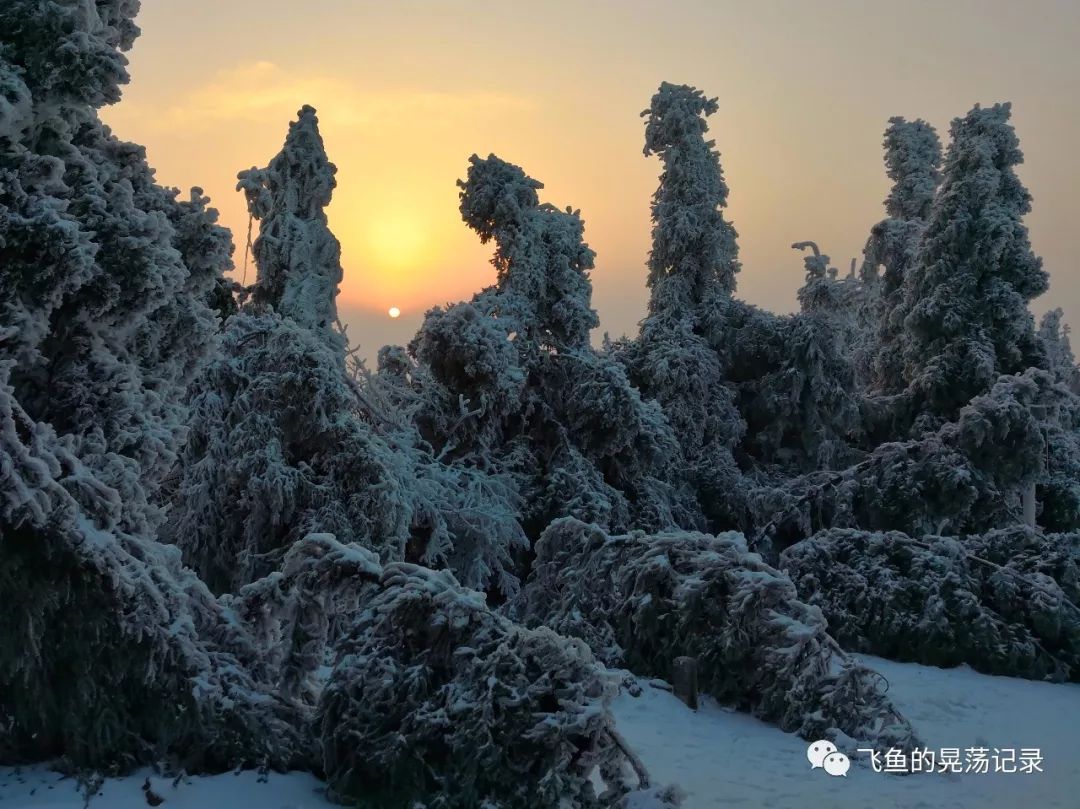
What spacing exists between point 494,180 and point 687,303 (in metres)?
5.59

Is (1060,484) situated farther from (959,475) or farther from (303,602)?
(303,602)

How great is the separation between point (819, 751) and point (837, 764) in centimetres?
24

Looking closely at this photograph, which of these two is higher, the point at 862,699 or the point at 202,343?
the point at 202,343

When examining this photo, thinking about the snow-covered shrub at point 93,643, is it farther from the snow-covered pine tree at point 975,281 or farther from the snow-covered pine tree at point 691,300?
the snow-covered pine tree at point 975,281

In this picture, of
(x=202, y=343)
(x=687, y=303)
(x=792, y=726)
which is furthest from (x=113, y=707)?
(x=687, y=303)

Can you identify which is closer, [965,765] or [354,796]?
[354,796]

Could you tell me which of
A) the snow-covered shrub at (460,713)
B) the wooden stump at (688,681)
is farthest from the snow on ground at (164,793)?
the wooden stump at (688,681)

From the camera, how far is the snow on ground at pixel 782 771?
553 cm

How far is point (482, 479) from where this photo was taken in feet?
45.4

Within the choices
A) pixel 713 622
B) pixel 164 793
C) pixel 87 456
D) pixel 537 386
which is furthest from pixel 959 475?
pixel 87 456

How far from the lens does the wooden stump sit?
9258 millimetres

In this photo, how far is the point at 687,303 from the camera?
20.1 m

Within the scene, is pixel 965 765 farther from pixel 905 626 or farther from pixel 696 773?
pixel 905 626

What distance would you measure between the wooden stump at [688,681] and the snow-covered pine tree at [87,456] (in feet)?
14.2
